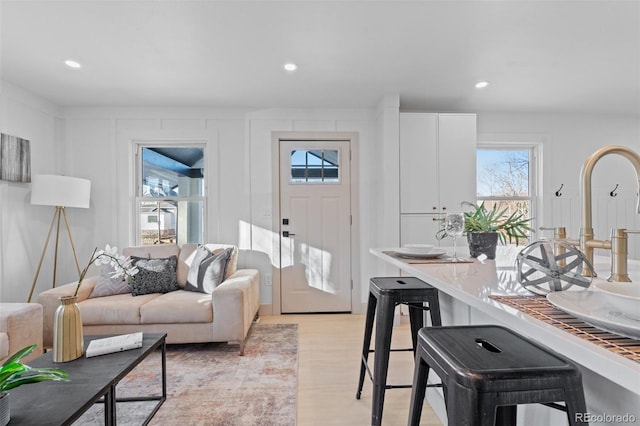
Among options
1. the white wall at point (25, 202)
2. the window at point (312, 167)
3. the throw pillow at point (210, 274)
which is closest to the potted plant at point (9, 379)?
the throw pillow at point (210, 274)

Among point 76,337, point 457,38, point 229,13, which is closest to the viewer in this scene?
point 76,337

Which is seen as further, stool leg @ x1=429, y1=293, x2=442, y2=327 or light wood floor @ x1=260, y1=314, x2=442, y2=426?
light wood floor @ x1=260, y1=314, x2=442, y2=426

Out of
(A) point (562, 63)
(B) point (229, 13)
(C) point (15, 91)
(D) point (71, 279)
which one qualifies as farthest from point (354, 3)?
(D) point (71, 279)

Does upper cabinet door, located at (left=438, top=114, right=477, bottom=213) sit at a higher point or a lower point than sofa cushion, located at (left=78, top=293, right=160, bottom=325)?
higher

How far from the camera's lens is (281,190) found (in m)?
3.86

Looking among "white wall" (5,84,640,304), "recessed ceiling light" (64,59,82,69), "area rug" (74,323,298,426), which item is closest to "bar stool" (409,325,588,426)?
"area rug" (74,323,298,426)

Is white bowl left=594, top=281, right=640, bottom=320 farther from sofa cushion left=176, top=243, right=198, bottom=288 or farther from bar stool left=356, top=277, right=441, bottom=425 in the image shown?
sofa cushion left=176, top=243, right=198, bottom=288

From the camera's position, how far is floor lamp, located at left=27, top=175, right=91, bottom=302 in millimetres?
3049

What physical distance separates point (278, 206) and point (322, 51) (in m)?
1.83

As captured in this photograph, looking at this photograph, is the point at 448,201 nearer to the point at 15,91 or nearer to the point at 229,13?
the point at 229,13

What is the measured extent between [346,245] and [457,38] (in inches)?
91.8

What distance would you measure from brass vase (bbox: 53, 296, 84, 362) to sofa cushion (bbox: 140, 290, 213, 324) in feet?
3.48

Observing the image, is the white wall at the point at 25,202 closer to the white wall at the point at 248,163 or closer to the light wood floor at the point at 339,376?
the white wall at the point at 248,163

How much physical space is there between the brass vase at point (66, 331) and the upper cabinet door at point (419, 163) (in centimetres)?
291
